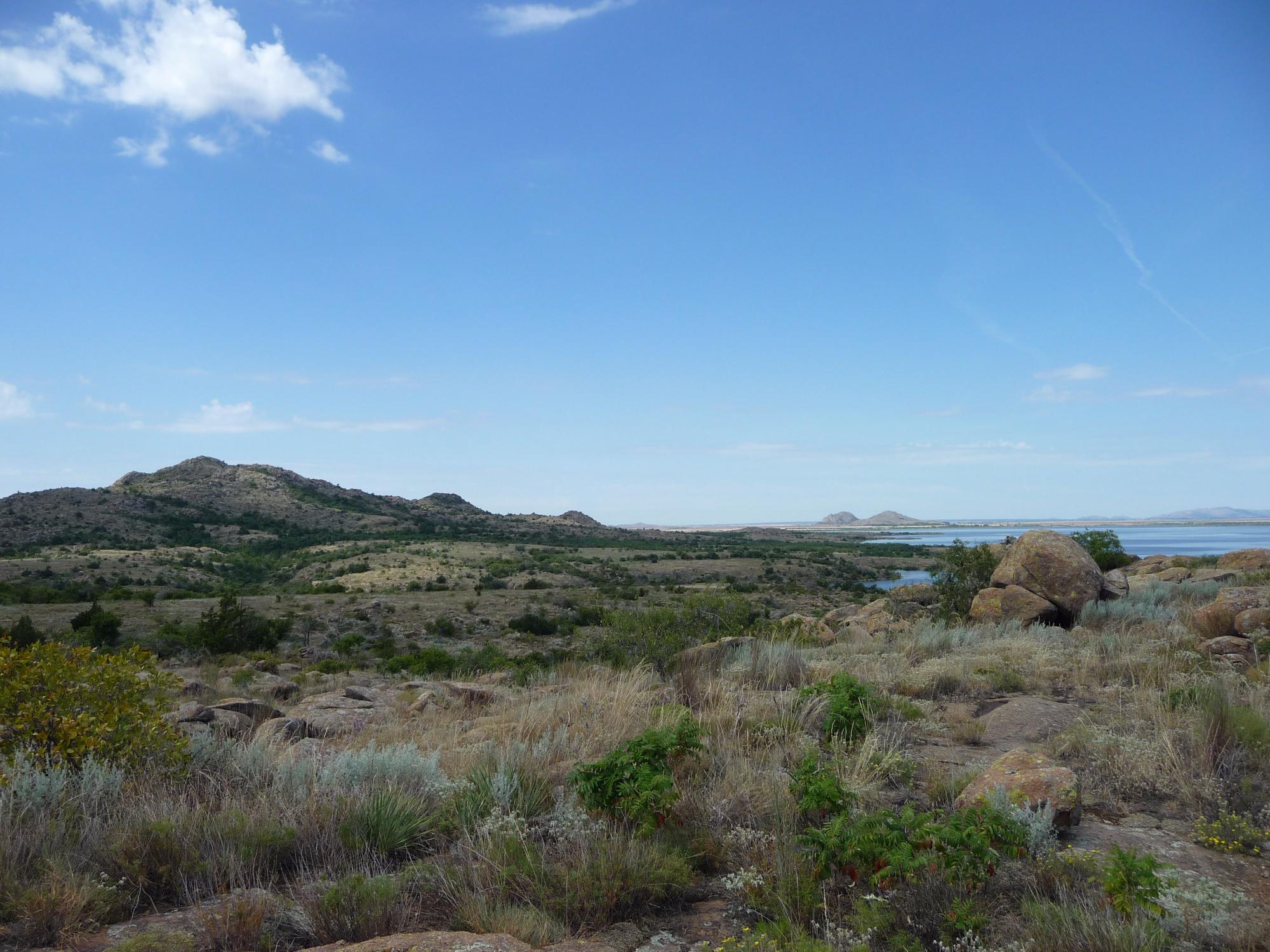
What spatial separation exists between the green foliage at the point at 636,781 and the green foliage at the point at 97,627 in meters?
25.4

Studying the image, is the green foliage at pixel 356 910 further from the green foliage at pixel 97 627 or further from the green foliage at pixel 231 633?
the green foliage at pixel 97 627

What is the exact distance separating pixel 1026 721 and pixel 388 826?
6513 millimetres

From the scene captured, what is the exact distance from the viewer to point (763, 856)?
14.2 ft

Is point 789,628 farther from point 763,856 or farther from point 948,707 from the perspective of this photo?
point 763,856

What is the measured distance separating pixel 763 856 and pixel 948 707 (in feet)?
17.9

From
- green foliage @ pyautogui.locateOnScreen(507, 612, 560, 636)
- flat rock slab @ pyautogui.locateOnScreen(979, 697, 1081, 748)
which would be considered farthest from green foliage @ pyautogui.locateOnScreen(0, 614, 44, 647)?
flat rock slab @ pyautogui.locateOnScreen(979, 697, 1081, 748)

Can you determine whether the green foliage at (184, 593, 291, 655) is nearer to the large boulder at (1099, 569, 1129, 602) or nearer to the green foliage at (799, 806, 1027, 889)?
the green foliage at (799, 806, 1027, 889)

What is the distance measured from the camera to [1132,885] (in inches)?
133

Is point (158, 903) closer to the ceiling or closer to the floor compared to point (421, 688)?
closer to the ceiling

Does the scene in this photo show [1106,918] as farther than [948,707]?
No

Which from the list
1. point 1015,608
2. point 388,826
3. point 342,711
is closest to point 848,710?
point 388,826

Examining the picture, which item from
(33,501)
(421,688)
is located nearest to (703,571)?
(421,688)

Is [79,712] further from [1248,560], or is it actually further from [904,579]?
[904,579]

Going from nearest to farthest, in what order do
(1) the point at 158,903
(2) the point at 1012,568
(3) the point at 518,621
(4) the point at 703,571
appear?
(1) the point at 158,903, (2) the point at 1012,568, (3) the point at 518,621, (4) the point at 703,571
